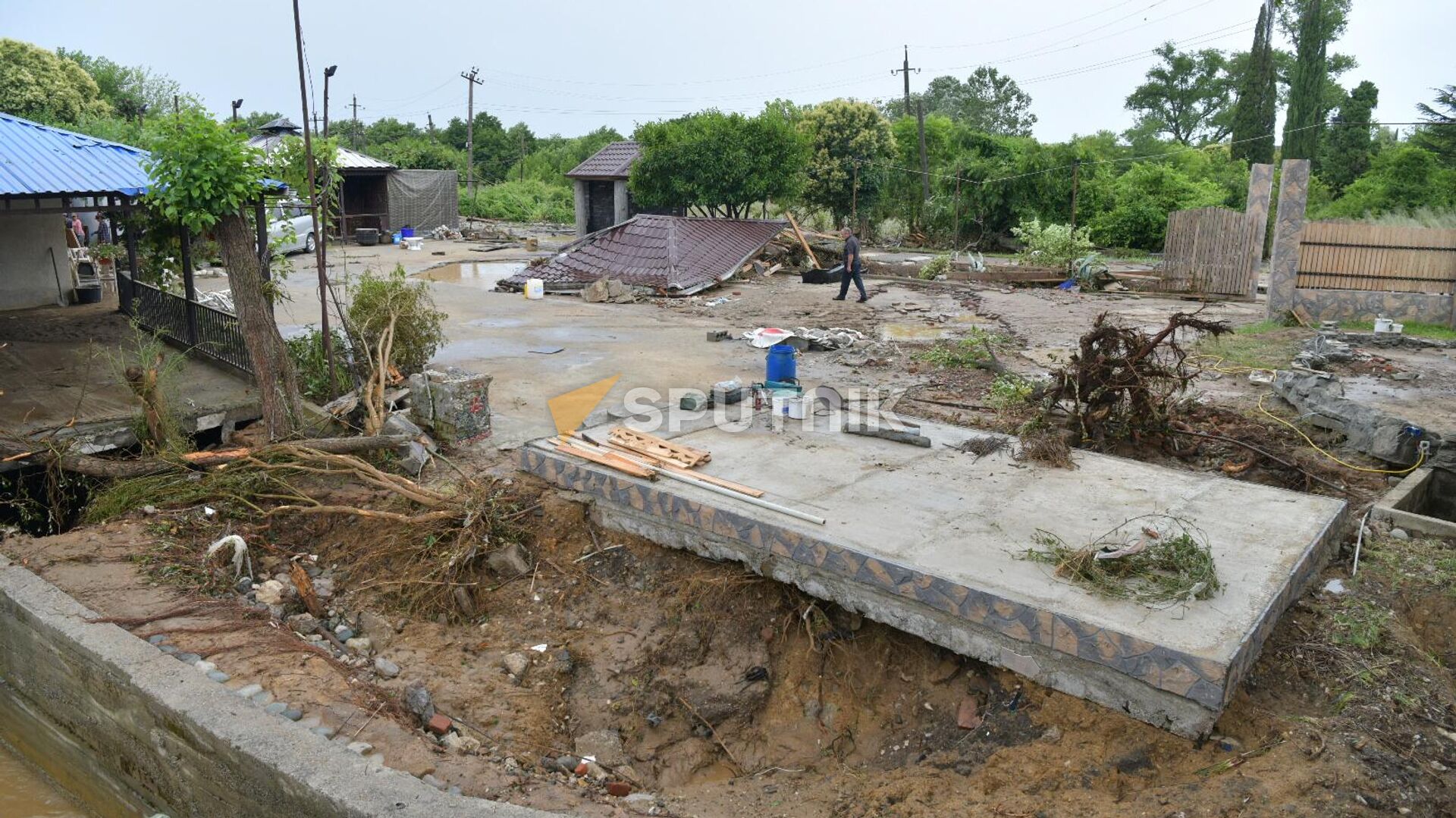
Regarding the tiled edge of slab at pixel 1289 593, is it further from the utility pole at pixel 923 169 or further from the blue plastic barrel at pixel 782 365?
the utility pole at pixel 923 169

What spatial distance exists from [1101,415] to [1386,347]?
728cm

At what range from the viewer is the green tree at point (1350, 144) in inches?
1303

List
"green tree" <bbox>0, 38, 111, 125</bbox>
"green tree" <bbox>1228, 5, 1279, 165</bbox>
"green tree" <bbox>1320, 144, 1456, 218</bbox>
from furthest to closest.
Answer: "green tree" <bbox>1228, 5, 1279, 165</bbox>
"green tree" <bbox>0, 38, 111, 125</bbox>
"green tree" <bbox>1320, 144, 1456, 218</bbox>

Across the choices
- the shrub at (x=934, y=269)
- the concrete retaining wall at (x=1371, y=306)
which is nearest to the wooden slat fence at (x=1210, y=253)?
the concrete retaining wall at (x=1371, y=306)

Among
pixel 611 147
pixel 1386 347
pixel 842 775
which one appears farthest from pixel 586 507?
pixel 611 147

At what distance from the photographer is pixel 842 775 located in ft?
15.6

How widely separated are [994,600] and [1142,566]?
2.77 feet

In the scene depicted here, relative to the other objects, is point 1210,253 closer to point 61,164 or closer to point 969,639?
point 969,639

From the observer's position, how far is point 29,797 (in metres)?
5.96

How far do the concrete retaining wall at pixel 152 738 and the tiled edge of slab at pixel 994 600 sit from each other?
2052mm

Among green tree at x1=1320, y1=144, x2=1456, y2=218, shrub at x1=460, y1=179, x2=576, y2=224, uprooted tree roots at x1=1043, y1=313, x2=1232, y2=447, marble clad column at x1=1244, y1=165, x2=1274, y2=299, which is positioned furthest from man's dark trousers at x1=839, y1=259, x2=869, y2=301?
shrub at x1=460, y1=179, x2=576, y2=224

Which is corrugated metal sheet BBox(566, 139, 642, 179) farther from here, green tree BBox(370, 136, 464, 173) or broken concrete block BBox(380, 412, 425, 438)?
broken concrete block BBox(380, 412, 425, 438)

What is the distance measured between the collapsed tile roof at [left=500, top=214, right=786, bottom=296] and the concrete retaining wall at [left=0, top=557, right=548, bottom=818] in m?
13.9

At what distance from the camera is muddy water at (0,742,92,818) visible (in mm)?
5812
